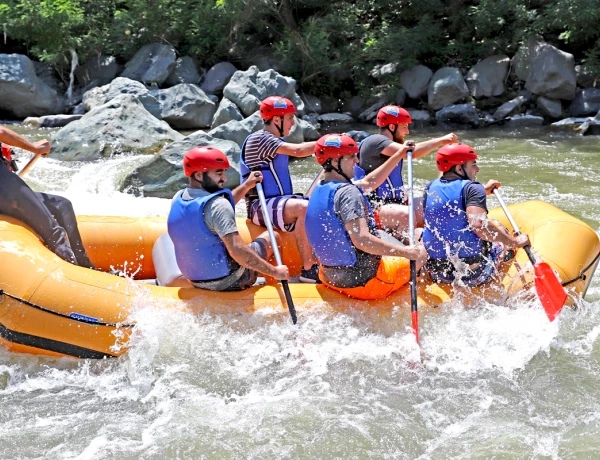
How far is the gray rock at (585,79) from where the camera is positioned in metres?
14.1

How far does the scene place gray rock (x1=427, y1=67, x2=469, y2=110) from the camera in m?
14.4

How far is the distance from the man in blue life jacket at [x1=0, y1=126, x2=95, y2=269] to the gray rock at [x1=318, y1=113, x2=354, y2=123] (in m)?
9.85

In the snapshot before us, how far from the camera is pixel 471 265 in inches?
199

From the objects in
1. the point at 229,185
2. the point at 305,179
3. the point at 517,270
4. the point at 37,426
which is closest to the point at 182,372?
the point at 37,426

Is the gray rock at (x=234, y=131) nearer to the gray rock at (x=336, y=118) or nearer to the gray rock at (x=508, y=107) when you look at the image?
the gray rock at (x=336, y=118)

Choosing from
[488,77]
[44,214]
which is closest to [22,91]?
[488,77]

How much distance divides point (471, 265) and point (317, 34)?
10.9 metres

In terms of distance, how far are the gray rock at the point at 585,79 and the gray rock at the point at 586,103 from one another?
0.74ft

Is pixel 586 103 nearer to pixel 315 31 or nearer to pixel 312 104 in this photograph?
pixel 312 104

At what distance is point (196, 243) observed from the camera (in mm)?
4758

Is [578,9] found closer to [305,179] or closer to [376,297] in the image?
[305,179]

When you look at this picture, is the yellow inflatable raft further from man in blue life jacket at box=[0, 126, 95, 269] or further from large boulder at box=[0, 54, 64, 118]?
large boulder at box=[0, 54, 64, 118]

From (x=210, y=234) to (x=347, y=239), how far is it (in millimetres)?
847

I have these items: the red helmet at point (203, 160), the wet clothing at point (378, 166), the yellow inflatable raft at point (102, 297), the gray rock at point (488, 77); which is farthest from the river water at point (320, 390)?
the gray rock at point (488, 77)
